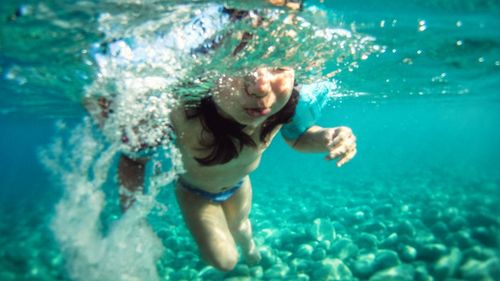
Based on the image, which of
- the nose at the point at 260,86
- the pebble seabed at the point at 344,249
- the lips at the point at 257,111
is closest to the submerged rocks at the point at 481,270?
the pebble seabed at the point at 344,249

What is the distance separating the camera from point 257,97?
390 centimetres

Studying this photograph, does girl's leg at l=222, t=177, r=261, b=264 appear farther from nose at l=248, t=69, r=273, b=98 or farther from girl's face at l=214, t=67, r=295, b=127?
nose at l=248, t=69, r=273, b=98

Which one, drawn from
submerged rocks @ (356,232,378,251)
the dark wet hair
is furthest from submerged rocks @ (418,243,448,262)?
the dark wet hair

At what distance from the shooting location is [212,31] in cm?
540

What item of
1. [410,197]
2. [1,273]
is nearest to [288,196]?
[410,197]

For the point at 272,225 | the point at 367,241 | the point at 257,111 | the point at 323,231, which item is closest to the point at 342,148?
the point at 257,111

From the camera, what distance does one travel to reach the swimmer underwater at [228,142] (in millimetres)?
4051

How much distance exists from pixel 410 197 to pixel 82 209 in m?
10.3

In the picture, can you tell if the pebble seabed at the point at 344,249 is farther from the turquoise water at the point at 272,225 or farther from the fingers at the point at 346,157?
the fingers at the point at 346,157

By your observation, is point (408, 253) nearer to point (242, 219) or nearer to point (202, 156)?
point (242, 219)

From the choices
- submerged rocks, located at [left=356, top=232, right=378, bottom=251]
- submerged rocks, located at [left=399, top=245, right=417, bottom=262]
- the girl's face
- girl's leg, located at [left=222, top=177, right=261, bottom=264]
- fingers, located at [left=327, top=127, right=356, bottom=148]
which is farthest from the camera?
submerged rocks, located at [left=356, top=232, right=378, bottom=251]

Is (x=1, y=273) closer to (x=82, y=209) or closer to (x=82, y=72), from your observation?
(x=82, y=209)

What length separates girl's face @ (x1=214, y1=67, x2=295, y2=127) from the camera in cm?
390

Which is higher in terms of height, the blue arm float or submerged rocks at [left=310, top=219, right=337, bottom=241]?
the blue arm float
